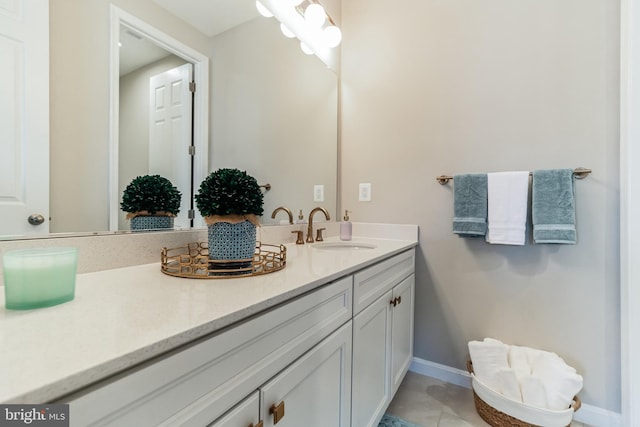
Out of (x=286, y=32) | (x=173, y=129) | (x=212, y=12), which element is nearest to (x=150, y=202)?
(x=173, y=129)

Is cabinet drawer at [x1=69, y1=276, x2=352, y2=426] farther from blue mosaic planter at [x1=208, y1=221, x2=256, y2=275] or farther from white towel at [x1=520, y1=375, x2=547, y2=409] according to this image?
white towel at [x1=520, y1=375, x2=547, y2=409]

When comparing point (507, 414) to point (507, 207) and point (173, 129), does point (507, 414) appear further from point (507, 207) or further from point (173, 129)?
point (173, 129)

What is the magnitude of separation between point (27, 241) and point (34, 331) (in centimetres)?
39

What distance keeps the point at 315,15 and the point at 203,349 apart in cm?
177

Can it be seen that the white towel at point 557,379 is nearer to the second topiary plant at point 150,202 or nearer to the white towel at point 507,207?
the white towel at point 507,207

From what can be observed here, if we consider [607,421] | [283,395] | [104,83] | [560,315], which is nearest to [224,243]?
[283,395]

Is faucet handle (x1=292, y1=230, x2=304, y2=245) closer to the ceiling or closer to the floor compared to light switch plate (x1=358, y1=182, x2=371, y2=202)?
closer to the floor

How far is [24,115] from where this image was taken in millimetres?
635

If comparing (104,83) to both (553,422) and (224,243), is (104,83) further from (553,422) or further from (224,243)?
(553,422)

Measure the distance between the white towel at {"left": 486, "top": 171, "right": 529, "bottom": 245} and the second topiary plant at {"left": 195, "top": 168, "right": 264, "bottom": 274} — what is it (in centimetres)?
116

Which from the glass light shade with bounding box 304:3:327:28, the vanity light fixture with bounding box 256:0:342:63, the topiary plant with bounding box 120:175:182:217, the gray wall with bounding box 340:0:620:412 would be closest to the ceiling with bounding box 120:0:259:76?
the vanity light fixture with bounding box 256:0:342:63

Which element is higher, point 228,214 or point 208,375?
point 228,214

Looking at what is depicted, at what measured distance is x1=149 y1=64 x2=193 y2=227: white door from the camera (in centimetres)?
88

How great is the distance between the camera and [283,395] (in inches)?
24.0
